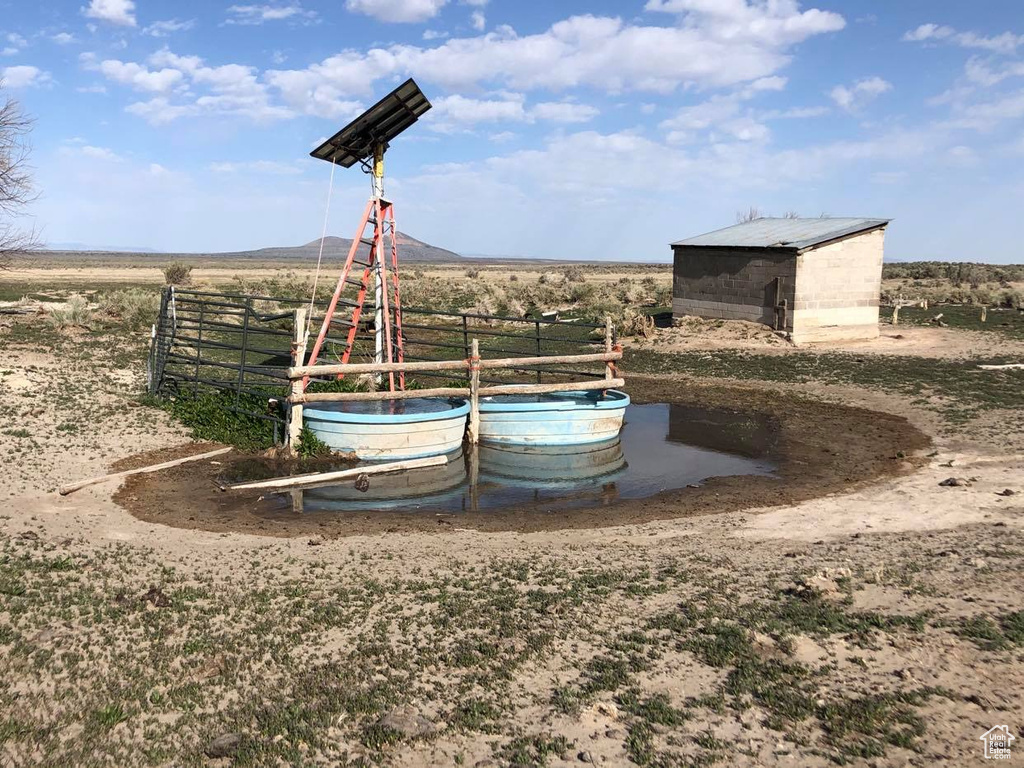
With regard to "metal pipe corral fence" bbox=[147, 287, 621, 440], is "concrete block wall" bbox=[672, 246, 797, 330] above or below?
above

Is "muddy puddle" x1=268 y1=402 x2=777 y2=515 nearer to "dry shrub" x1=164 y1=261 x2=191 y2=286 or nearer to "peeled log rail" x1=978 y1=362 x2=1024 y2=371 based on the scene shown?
"peeled log rail" x1=978 y1=362 x2=1024 y2=371

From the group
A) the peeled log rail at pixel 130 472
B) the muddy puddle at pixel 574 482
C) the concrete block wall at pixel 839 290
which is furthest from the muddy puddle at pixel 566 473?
the concrete block wall at pixel 839 290

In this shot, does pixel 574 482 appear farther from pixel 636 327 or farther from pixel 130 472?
pixel 636 327

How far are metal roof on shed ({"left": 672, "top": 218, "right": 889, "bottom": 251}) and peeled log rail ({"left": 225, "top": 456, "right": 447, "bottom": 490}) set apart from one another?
46.1 feet

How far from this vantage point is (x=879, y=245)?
23734mm

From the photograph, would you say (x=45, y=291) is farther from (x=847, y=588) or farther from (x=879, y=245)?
(x=847, y=588)

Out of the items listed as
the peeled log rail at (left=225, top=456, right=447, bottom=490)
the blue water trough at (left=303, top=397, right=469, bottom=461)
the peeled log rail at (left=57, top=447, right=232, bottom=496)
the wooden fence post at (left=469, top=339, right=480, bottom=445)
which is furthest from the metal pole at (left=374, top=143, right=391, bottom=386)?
the peeled log rail at (left=57, top=447, right=232, bottom=496)

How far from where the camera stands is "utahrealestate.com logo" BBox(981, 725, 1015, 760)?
173 inches

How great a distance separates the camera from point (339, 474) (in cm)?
1090

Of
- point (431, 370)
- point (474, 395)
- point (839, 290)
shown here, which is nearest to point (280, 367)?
point (431, 370)

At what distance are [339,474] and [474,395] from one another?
118 inches

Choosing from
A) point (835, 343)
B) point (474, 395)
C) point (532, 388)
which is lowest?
point (474, 395)

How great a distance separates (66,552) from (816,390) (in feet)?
46.6

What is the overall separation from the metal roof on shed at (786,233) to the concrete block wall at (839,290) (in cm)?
25
